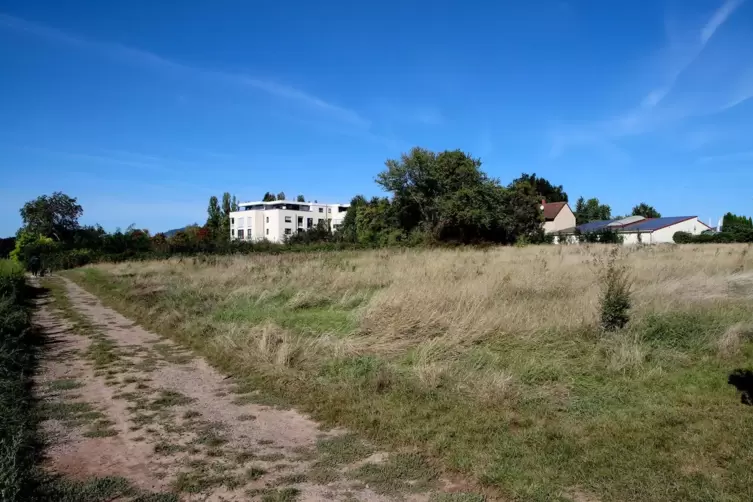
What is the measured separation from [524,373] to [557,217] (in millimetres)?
72660

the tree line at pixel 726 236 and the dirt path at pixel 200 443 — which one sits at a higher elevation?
the tree line at pixel 726 236

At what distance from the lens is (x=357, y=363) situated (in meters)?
6.85

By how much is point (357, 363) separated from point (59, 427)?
11.7 ft

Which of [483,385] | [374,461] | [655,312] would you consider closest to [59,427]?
[374,461]

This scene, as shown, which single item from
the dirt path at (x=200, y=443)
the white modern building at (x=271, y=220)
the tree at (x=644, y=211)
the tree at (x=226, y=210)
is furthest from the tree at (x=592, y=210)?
the dirt path at (x=200, y=443)

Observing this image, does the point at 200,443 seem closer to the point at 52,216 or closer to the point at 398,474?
the point at 398,474

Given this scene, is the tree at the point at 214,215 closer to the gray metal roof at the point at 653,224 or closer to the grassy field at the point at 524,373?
the gray metal roof at the point at 653,224

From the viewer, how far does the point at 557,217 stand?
2894 inches

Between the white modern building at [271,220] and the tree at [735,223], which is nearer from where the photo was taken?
the tree at [735,223]

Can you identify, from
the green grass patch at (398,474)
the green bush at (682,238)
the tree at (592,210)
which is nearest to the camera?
the green grass patch at (398,474)

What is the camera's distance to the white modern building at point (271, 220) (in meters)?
102

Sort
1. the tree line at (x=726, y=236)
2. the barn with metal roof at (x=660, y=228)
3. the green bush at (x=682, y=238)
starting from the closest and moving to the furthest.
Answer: the tree line at (x=726, y=236) → the green bush at (x=682, y=238) → the barn with metal roof at (x=660, y=228)

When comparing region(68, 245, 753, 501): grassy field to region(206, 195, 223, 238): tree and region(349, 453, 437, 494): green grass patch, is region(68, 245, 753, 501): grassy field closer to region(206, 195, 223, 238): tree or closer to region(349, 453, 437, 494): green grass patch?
region(349, 453, 437, 494): green grass patch

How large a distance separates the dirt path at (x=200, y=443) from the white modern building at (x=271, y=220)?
90617 millimetres
